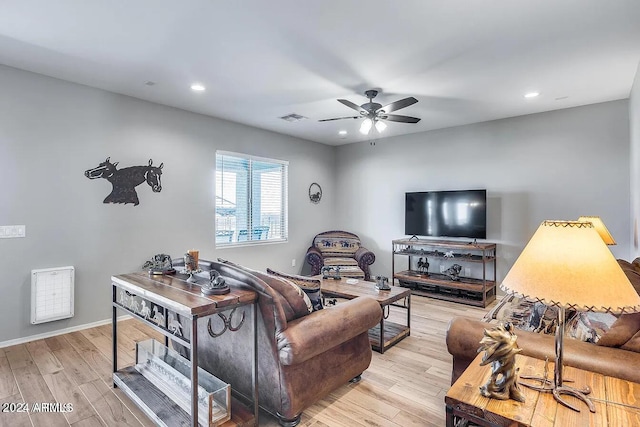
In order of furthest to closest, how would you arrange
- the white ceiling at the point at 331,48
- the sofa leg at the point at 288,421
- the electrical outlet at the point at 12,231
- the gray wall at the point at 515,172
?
the gray wall at the point at 515,172, the electrical outlet at the point at 12,231, the white ceiling at the point at 331,48, the sofa leg at the point at 288,421

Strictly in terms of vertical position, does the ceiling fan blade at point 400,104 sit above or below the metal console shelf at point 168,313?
above

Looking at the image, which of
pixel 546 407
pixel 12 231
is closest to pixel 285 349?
pixel 546 407

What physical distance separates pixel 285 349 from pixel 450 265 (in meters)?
4.31

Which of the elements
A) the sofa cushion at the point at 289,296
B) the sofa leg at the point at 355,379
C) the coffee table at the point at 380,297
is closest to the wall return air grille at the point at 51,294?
the sofa cushion at the point at 289,296

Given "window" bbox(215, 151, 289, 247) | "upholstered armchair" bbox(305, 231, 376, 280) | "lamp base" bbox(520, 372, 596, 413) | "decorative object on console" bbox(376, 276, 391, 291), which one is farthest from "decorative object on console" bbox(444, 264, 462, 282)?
"lamp base" bbox(520, 372, 596, 413)

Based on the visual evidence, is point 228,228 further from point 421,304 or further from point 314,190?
point 421,304

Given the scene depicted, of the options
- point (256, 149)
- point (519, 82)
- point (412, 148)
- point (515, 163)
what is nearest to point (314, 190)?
point (256, 149)

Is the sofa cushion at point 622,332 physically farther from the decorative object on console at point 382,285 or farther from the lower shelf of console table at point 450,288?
the lower shelf of console table at point 450,288

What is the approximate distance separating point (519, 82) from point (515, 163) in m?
1.70

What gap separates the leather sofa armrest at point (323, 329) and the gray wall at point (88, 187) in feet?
9.96

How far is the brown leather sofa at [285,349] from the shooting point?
1968 mm

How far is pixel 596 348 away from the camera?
5.56ft

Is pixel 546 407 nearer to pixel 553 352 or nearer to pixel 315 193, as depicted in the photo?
pixel 553 352

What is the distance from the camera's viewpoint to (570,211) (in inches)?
180
